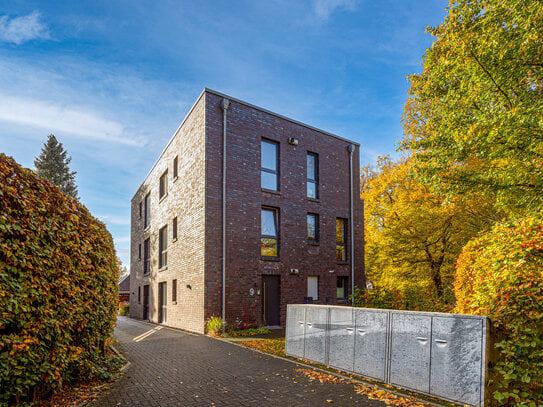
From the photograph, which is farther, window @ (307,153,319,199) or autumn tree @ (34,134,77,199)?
autumn tree @ (34,134,77,199)

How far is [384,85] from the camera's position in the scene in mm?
14742

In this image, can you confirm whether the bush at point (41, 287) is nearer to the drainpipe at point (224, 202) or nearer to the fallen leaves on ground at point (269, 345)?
the fallen leaves on ground at point (269, 345)

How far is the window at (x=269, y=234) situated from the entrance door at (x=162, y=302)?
7.00 meters

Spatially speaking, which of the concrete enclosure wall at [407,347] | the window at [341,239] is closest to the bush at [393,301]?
the window at [341,239]

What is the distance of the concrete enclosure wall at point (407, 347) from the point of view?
5059 mm

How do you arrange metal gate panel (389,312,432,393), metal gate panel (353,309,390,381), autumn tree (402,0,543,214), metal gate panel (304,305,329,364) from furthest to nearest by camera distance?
1. autumn tree (402,0,543,214)
2. metal gate panel (304,305,329,364)
3. metal gate panel (353,309,390,381)
4. metal gate panel (389,312,432,393)

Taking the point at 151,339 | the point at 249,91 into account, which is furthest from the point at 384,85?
the point at 151,339

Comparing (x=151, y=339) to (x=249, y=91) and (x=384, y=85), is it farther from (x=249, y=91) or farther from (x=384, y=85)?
(x=384, y=85)

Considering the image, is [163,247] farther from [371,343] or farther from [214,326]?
[371,343]

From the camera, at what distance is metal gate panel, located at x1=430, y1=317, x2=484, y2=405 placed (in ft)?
16.3

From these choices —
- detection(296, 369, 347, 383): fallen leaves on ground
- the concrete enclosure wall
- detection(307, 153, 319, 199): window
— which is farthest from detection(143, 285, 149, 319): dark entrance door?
detection(296, 369, 347, 383): fallen leaves on ground

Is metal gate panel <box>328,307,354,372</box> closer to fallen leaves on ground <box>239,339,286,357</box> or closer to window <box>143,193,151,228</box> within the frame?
fallen leaves on ground <box>239,339,286,357</box>

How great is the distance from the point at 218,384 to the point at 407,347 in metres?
3.34

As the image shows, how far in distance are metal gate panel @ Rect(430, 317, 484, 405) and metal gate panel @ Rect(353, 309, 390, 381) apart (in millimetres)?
1010
